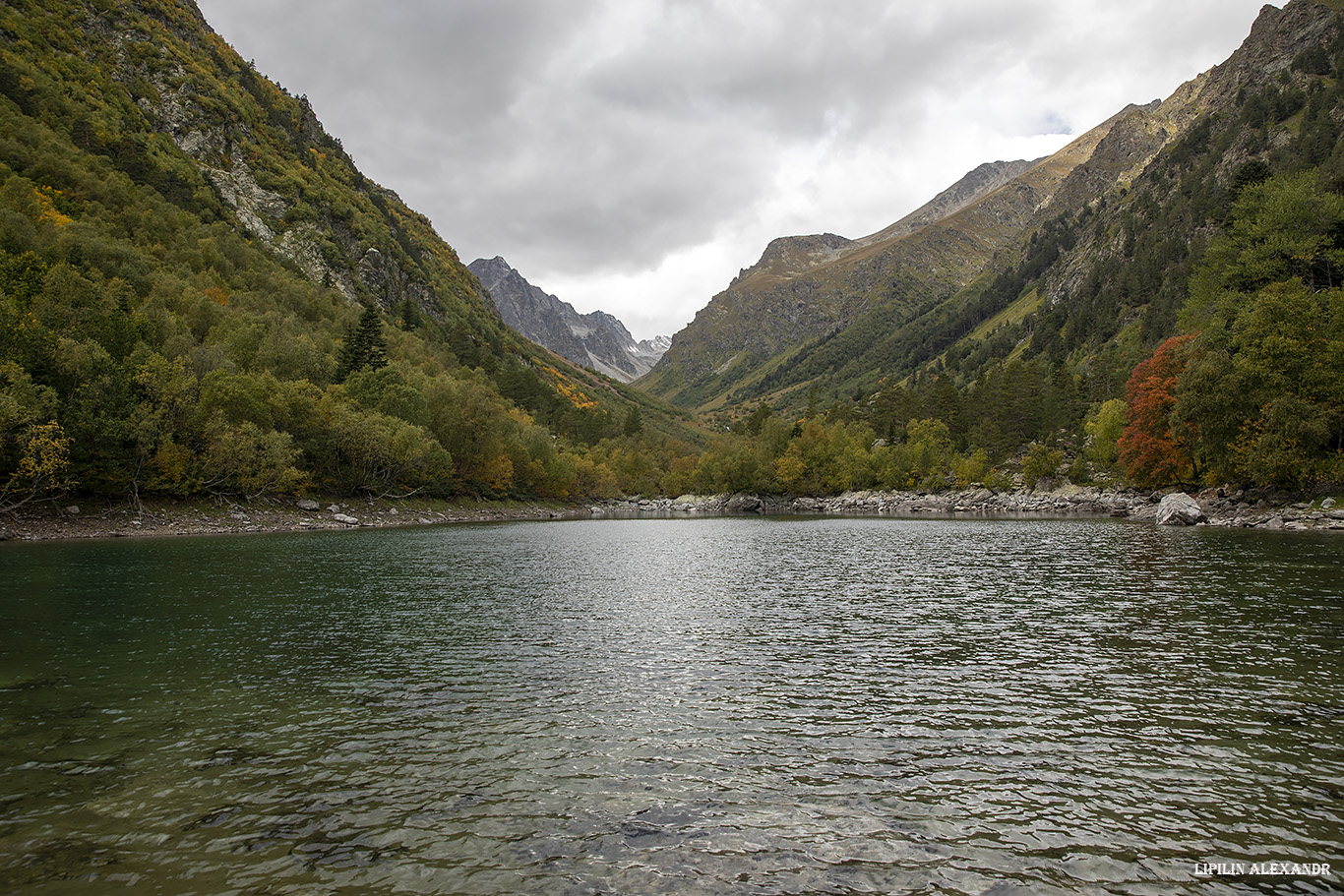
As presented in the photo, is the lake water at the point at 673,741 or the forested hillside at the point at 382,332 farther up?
the forested hillside at the point at 382,332

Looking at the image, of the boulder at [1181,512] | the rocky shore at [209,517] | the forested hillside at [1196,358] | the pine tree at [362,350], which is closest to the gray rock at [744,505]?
the forested hillside at [1196,358]

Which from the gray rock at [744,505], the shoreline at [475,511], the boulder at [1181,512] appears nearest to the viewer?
the shoreline at [475,511]

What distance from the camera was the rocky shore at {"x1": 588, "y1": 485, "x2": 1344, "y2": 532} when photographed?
2243 inches

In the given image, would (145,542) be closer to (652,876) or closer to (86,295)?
(86,295)

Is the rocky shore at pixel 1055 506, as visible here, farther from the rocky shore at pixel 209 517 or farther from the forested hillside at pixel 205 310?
the rocky shore at pixel 209 517

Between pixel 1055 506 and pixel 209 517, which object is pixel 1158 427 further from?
pixel 209 517

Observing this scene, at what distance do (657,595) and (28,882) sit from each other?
27.2 m

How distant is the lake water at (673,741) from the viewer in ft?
A: 30.2

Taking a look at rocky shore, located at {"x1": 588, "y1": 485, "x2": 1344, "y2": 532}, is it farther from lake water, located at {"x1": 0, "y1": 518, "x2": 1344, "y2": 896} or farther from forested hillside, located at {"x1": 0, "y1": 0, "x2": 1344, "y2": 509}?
lake water, located at {"x1": 0, "y1": 518, "x2": 1344, "y2": 896}

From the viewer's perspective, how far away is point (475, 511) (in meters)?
106

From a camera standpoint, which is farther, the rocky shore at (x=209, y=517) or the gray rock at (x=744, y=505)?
the gray rock at (x=744, y=505)

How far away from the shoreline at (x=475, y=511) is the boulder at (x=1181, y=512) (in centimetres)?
11

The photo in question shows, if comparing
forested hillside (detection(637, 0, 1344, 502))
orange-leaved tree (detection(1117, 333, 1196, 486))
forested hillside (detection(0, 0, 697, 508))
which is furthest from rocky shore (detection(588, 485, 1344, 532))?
forested hillside (detection(0, 0, 697, 508))

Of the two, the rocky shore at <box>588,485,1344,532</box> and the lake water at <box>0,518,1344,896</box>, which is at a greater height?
the rocky shore at <box>588,485,1344,532</box>
